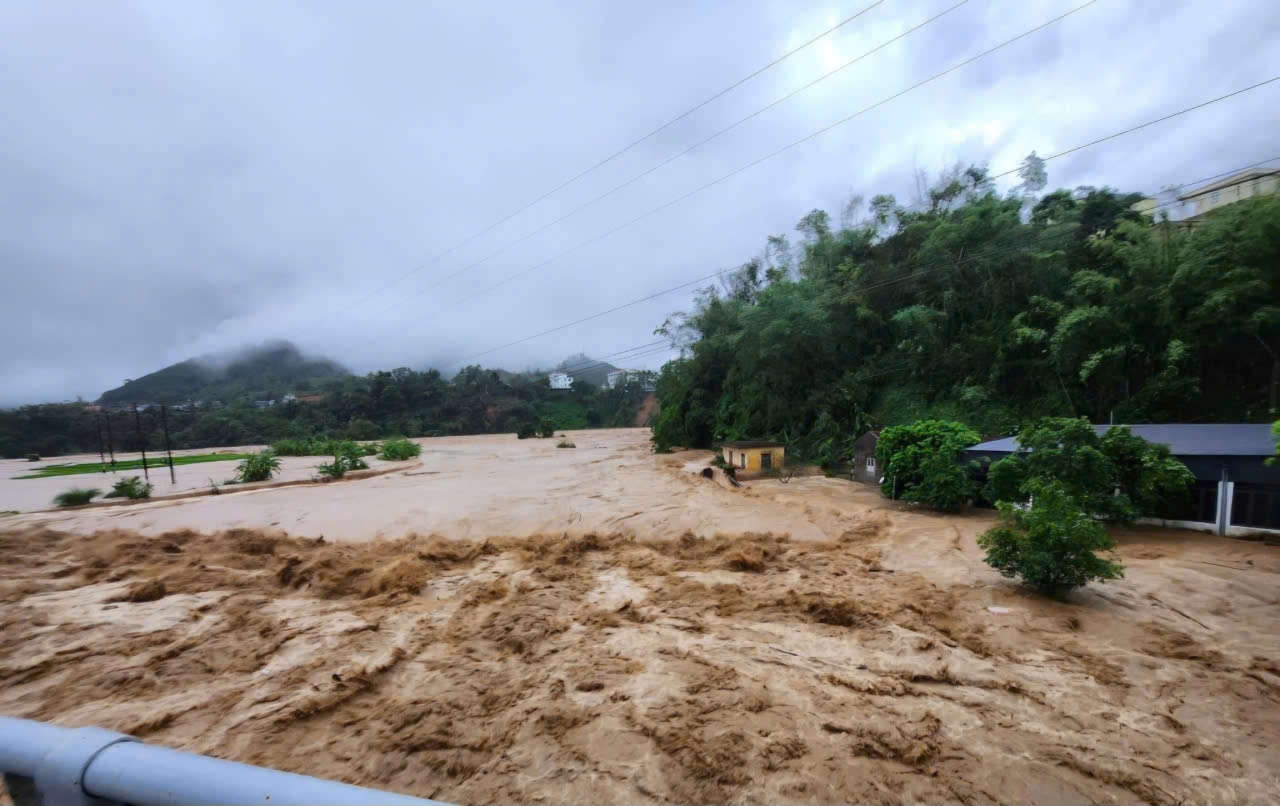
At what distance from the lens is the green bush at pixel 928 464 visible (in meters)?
11.5

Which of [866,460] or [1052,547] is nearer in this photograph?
[1052,547]

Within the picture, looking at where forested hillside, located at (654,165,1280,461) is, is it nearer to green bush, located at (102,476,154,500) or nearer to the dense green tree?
the dense green tree

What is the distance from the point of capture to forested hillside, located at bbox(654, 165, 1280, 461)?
1248cm

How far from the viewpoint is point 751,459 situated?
63.3 ft

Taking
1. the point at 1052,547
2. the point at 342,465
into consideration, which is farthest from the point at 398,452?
the point at 1052,547

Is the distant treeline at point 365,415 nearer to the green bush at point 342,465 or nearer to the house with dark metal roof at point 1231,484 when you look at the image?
the green bush at point 342,465

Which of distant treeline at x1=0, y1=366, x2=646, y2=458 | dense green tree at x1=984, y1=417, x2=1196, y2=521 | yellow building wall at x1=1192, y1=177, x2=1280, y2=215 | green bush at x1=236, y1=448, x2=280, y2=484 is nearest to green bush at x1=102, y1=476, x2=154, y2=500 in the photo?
green bush at x1=236, y1=448, x2=280, y2=484

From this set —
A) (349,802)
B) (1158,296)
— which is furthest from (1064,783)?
A: (1158,296)

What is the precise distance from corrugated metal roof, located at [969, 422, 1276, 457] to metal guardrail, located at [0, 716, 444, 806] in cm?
1226

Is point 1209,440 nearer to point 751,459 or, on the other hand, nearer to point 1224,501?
point 1224,501

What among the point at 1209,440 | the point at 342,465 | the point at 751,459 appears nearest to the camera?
the point at 1209,440

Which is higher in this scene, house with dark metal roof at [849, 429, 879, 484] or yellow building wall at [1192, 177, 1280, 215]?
yellow building wall at [1192, 177, 1280, 215]

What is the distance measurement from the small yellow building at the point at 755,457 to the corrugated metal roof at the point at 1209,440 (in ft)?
26.1

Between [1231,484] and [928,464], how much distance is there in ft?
15.2
